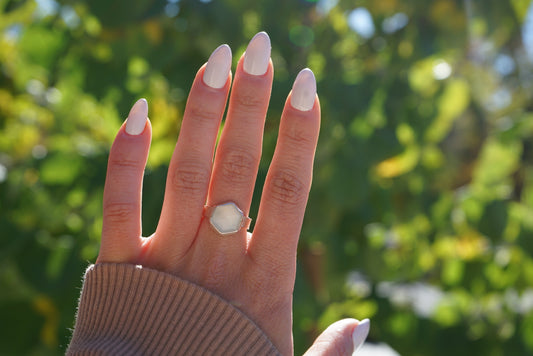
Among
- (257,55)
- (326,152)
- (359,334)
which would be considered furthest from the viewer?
(326,152)

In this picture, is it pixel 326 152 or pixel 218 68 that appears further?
pixel 326 152

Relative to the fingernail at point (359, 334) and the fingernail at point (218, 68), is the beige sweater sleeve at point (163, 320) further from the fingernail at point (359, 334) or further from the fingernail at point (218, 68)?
the fingernail at point (218, 68)

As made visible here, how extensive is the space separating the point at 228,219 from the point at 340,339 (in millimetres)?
233

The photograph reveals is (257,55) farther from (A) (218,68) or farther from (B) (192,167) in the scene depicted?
(B) (192,167)

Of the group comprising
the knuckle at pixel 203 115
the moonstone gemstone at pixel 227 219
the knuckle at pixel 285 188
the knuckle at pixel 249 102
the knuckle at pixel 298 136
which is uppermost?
the knuckle at pixel 249 102

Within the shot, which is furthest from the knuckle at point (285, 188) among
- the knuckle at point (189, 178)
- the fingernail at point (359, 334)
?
the fingernail at point (359, 334)

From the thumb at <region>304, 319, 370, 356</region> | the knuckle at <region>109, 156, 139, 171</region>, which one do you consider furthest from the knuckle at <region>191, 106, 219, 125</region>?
the thumb at <region>304, 319, 370, 356</region>

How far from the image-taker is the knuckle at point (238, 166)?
0.80 m

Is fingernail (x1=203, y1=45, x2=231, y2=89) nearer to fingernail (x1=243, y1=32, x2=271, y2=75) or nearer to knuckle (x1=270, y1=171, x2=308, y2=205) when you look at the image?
fingernail (x1=243, y1=32, x2=271, y2=75)

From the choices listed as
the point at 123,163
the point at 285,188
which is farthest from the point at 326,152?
the point at 123,163

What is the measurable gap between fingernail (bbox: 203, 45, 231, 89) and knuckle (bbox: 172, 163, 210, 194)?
0.37 feet

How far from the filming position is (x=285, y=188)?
0.81 meters

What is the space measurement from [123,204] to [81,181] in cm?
51

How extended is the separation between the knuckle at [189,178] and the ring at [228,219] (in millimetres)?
40
